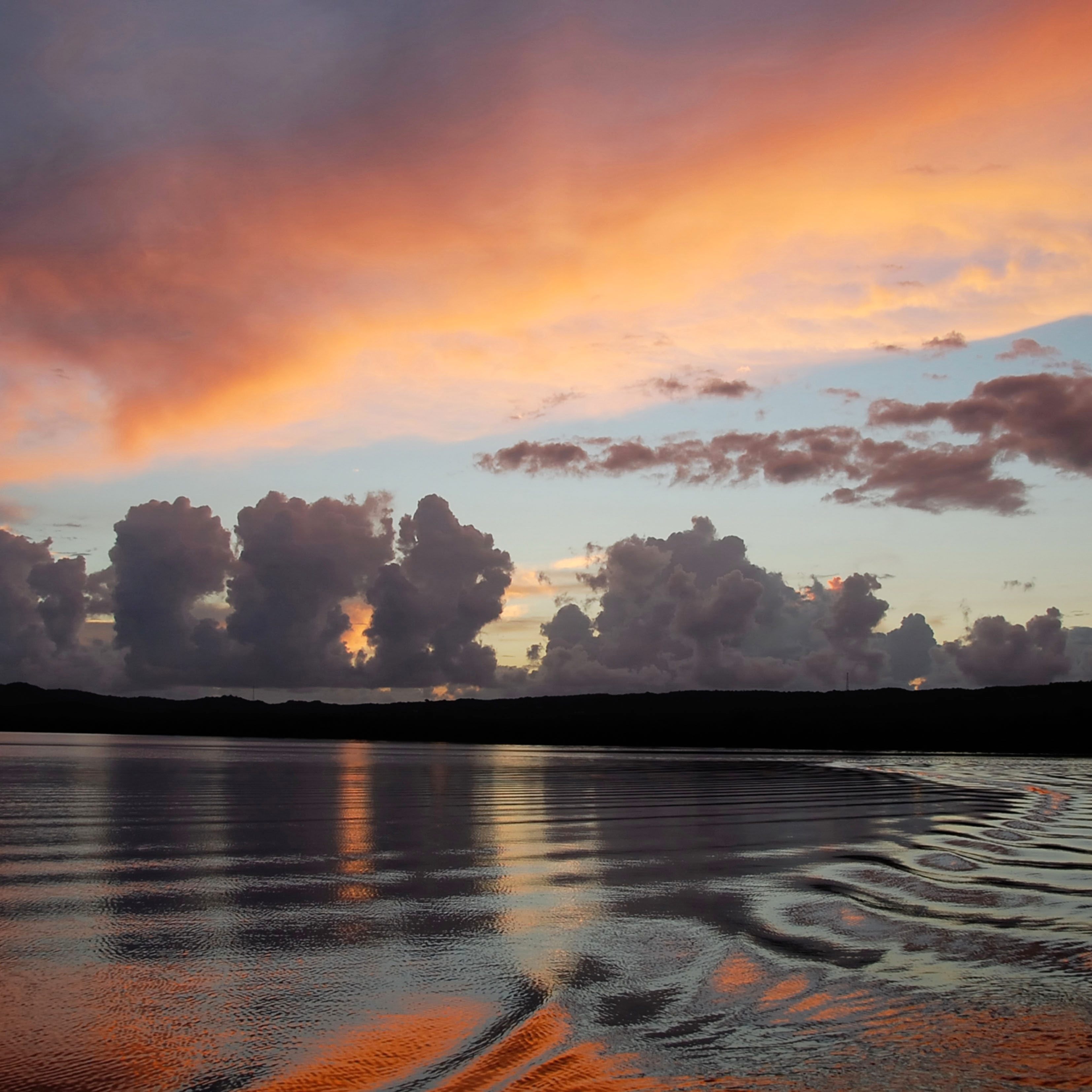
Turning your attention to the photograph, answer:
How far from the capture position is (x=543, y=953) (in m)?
11.2

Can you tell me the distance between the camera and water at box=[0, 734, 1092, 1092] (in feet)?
24.7

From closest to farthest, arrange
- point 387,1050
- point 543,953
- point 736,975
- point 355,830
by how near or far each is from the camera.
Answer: point 387,1050 → point 736,975 → point 543,953 → point 355,830

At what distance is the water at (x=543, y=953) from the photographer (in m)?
7.53

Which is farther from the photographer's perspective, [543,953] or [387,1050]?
[543,953]

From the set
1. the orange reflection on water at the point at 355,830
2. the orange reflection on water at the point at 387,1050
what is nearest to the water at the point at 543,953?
the orange reflection on water at the point at 387,1050

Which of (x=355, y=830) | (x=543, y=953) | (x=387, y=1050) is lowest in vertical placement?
(x=355, y=830)

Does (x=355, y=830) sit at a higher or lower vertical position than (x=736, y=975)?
lower

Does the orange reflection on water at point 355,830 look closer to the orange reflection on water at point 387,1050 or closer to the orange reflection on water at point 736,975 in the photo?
the orange reflection on water at point 736,975

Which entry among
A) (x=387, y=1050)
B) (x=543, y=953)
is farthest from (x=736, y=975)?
(x=387, y=1050)

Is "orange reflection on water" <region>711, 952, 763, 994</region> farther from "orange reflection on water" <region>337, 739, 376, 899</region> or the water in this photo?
"orange reflection on water" <region>337, 739, 376, 899</region>

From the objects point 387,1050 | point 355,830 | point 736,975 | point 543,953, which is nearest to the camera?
point 387,1050

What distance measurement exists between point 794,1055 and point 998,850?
15.0 metres

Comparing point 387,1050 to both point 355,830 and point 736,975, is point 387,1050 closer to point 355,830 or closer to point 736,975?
point 736,975

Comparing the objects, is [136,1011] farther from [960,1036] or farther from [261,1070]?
[960,1036]
